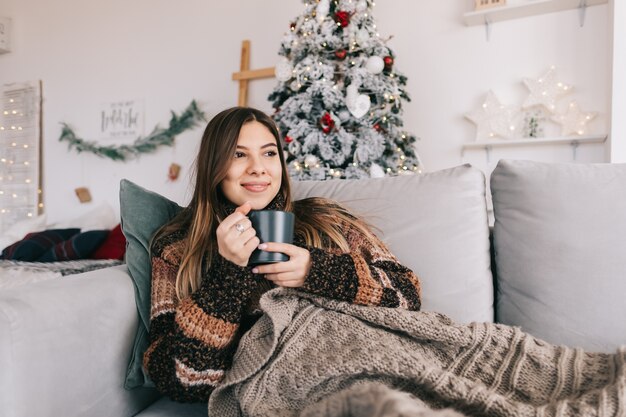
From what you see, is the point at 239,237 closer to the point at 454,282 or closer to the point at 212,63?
the point at 454,282

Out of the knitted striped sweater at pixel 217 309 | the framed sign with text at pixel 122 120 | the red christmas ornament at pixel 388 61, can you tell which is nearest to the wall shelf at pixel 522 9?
the red christmas ornament at pixel 388 61

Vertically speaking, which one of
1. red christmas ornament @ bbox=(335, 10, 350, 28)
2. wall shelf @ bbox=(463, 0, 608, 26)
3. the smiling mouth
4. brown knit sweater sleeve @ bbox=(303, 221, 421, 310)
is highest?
wall shelf @ bbox=(463, 0, 608, 26)

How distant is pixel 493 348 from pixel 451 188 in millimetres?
466

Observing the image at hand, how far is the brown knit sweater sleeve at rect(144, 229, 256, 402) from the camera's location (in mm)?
877

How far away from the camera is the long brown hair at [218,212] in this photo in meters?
1.09

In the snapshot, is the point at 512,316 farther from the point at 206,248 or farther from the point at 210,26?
the point at 210,26

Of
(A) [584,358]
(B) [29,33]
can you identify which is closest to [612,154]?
(A) [584,358]

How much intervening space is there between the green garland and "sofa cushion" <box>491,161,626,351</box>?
2586 millimetres

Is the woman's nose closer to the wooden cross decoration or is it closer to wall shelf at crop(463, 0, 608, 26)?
wall shelf at crop(463, 0, 608, 26)

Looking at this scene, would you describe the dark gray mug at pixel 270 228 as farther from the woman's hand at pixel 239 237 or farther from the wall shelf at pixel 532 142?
the wall shelf at pixel 532 142

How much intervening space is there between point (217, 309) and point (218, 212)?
338mm

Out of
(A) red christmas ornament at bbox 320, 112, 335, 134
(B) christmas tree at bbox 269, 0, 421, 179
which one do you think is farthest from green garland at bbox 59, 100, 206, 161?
(A) red christmas ornament at bbox 320, 112, 335, 134

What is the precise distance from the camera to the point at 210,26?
127 inches

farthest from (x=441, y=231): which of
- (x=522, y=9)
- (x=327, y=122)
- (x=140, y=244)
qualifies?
(x=522, y=9)
